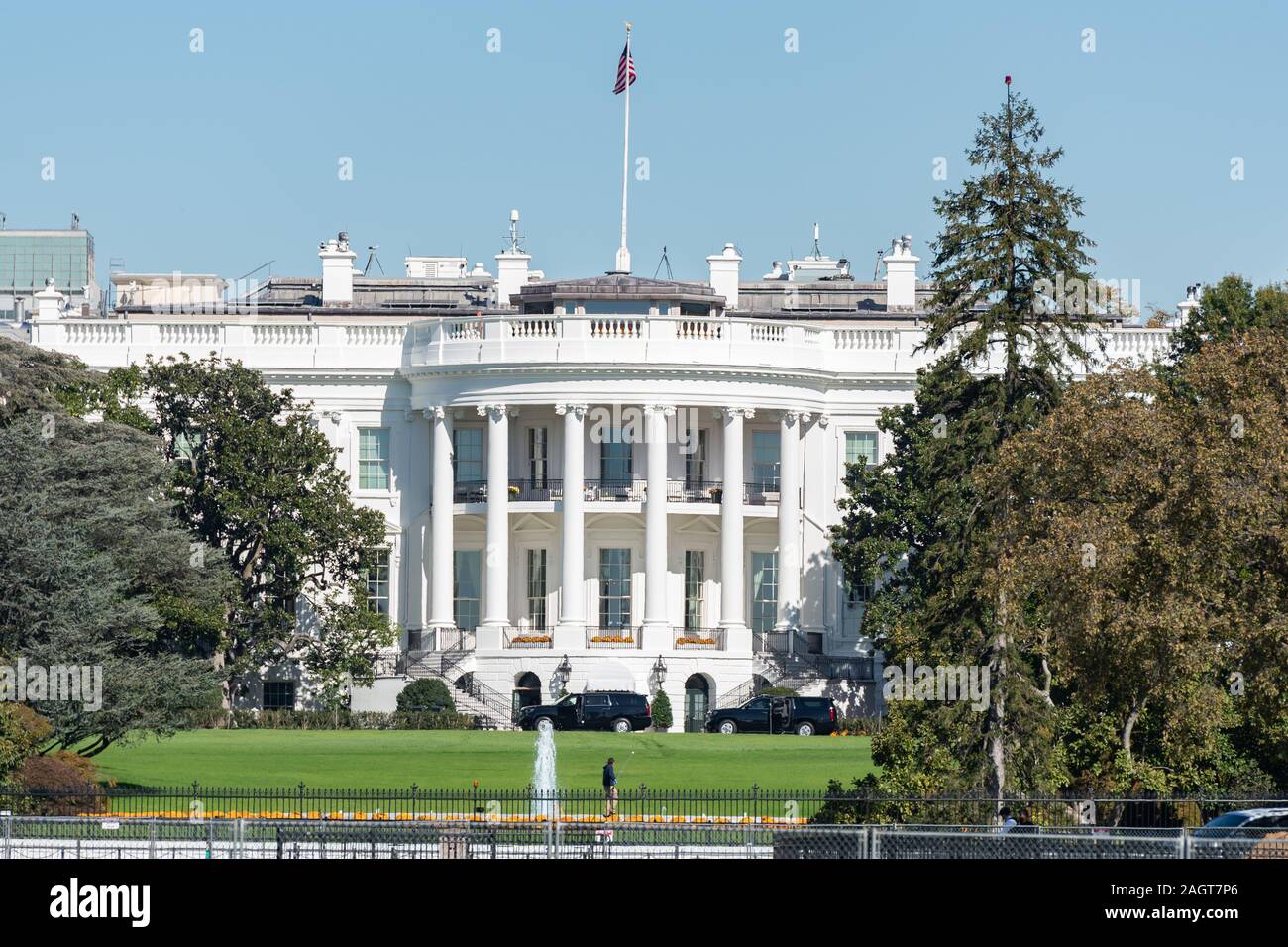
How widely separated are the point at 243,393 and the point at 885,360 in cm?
2228

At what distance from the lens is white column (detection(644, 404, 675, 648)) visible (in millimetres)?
87375

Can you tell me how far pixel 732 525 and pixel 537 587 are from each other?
723 cm

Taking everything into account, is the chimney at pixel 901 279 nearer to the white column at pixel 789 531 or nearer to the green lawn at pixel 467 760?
the white column at pixel 789 531

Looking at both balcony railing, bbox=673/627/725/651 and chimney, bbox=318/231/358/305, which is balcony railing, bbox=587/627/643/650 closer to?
balcony railing, bbox=673/627/725/651

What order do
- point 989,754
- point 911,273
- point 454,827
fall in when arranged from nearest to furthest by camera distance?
point 454,827 < point 989,754 < point 911,273

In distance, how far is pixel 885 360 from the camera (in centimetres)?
9312

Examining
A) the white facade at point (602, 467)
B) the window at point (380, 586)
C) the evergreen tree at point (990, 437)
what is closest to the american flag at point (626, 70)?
the white facade at point (602, 467)

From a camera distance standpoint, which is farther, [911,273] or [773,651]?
[911,273]

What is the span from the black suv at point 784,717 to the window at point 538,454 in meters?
13.9

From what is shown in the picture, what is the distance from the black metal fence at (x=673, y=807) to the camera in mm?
44094

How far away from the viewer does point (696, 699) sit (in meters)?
→ 86.9
